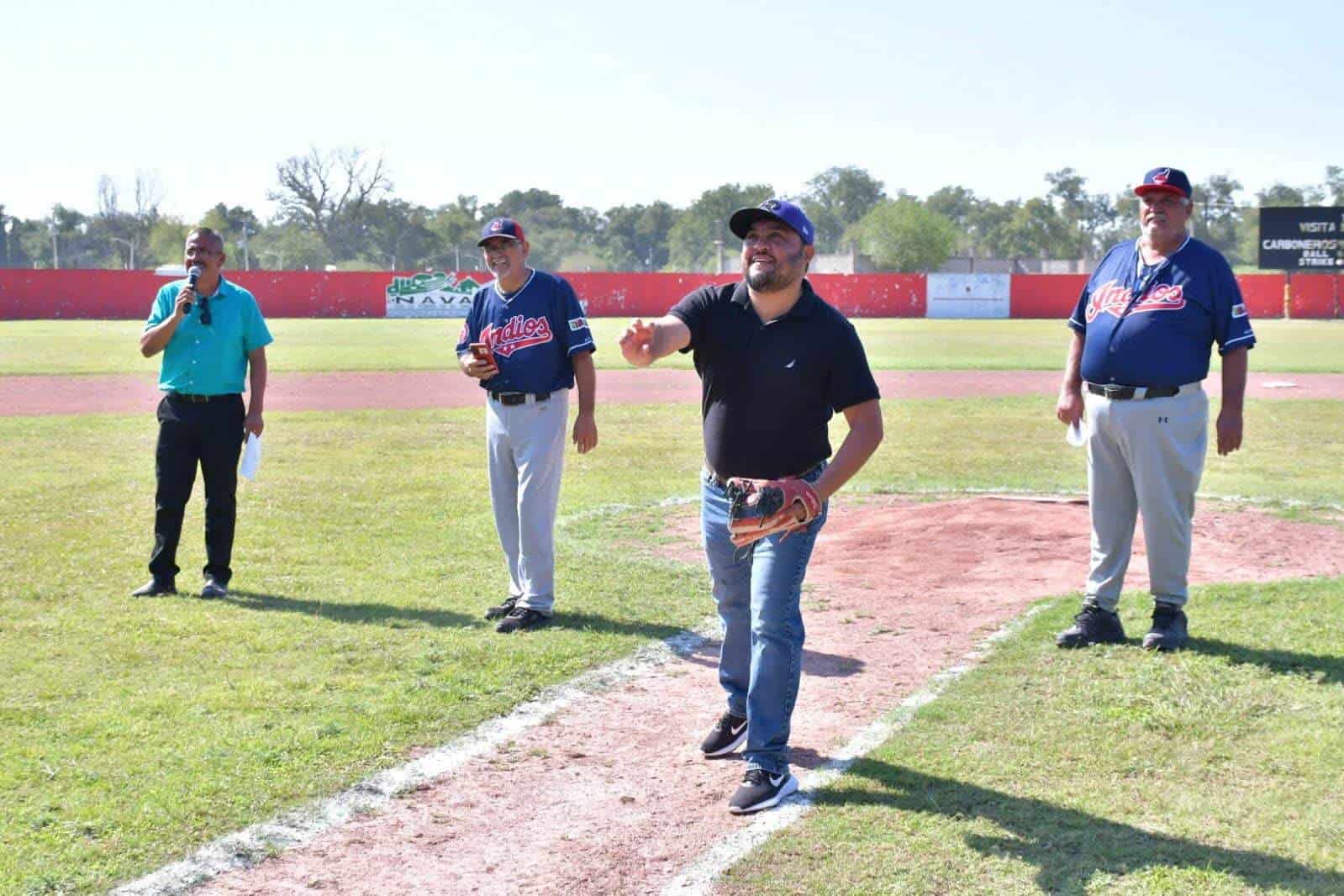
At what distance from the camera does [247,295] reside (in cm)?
795

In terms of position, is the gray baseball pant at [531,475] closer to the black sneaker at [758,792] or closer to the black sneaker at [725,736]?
the black sneaker at [725,736]

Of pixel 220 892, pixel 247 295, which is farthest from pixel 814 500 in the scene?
pixel 247 295

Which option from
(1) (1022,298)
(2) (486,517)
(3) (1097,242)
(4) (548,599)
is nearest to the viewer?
(4) (548,599)

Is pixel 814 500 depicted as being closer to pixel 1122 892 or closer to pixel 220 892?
pixel 1122 892

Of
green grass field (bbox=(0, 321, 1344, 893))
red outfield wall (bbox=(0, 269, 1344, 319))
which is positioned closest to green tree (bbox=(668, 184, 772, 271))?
red outfield wall (bbox=(0, 269, 1344, 319))

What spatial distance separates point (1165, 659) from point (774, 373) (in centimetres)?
274

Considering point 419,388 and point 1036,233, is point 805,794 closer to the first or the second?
point 419,388

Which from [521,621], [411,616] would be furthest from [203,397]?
[521,621]

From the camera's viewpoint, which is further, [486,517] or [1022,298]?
[1022,298]

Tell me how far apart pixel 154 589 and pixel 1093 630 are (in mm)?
4919

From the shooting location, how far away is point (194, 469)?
7.88 metres

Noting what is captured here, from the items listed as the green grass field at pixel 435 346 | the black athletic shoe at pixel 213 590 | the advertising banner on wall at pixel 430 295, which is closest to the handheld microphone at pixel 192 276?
the black athletic shoe at pixel 213 590

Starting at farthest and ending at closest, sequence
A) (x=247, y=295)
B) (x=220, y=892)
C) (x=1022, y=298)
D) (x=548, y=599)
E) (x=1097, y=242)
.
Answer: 1. (x=1097, y=242)
2. (x=1022, y=298)
3. (x=247, y=295)
4. (x=548, y=599)
5. (x=220, y=892)

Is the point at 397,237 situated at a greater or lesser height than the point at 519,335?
greater
